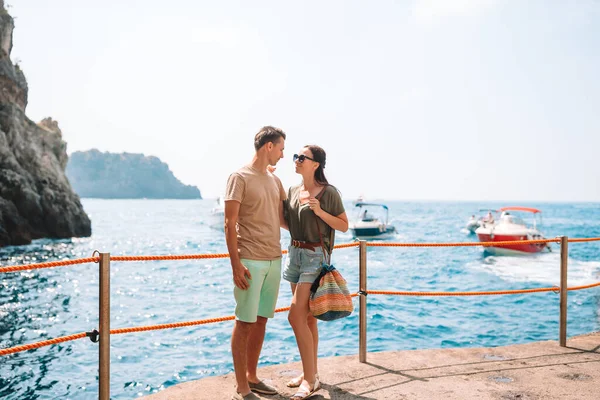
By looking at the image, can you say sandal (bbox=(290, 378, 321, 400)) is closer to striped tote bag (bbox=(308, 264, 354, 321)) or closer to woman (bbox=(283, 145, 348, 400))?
woman (bbox=(283, 145, 348, 400))

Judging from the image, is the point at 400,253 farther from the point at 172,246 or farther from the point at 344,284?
the point at 344,284

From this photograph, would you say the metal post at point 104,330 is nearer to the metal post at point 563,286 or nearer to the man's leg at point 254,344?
the man's leg at point 254,344

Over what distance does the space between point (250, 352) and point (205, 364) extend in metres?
7.26

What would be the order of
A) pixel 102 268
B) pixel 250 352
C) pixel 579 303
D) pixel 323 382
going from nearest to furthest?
pixel 102 268 → pixel 250 352 → pixel 323 382 → pixel 579 303

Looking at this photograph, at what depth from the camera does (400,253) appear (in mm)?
39438

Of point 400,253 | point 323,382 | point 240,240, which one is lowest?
point 400,253

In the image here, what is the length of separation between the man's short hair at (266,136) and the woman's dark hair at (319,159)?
30 centimetres

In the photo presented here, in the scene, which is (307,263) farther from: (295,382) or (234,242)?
(295,382)

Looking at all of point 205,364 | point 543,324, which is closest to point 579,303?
point 543,324

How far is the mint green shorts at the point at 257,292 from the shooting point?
12.7 feet

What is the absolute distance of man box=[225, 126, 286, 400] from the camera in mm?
3826

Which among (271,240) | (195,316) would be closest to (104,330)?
(271,240)

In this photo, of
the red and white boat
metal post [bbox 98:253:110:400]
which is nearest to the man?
metal post [bbox 98:253:110:400]

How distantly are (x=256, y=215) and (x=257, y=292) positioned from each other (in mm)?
585
